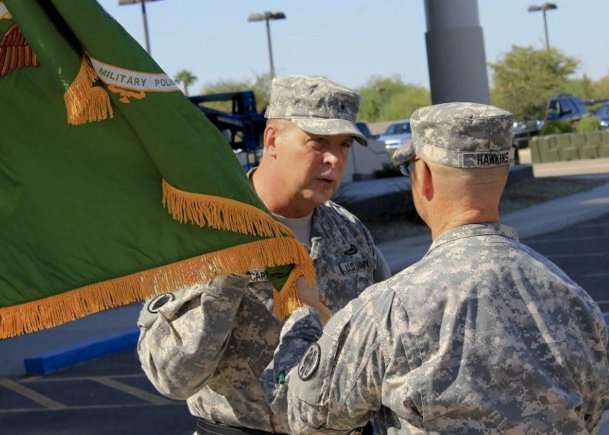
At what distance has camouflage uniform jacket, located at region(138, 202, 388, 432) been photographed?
346 cm

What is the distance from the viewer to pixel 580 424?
292 centimetres

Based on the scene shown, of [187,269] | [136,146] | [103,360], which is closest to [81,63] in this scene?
[136,146]

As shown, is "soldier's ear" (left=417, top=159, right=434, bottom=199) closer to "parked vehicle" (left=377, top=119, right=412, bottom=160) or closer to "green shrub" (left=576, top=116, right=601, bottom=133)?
"green shrub" (left=576, top=116, right=601, bottom=133)

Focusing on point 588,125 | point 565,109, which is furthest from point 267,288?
point 565,109

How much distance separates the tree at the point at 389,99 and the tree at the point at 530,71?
68.7ft

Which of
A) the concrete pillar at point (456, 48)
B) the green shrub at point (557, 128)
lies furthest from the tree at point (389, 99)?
the concrete pillar at point (456, 48)

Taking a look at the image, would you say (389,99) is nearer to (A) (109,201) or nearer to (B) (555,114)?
(B) (555,114)

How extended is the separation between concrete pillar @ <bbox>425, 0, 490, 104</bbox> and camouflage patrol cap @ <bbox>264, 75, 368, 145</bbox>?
17.1 metres

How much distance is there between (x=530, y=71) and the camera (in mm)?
55219

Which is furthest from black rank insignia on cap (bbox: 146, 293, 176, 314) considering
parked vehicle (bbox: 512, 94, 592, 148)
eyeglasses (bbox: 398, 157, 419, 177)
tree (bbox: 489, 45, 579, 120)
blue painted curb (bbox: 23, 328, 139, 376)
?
tree (bbox: 489, 45, 579, 120)

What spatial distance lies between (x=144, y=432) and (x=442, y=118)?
6216mm

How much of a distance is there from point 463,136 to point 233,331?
1.17 metres

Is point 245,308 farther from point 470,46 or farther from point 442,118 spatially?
point 470,46

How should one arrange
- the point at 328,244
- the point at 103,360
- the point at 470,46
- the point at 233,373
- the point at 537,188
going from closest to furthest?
1. the point at 233,373
2. the point at 328,244
3. the point at 103,360
4. the point at 470,46
5. the point at 537,188
